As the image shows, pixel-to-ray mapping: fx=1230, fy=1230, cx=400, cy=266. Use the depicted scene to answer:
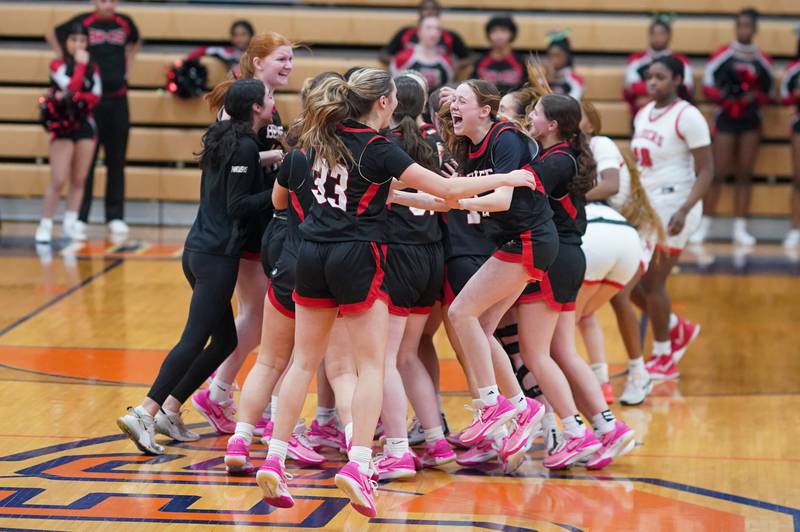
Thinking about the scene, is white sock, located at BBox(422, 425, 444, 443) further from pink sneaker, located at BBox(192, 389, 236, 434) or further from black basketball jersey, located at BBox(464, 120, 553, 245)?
pink sneaker, located at BBox(192, 389, 236, 434)

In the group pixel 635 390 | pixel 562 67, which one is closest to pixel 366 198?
pixel 635 390

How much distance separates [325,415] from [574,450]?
1.12m

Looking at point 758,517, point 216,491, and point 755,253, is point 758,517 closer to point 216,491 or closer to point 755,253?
point 216,491

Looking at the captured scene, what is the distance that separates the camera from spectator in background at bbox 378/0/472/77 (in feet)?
38.1

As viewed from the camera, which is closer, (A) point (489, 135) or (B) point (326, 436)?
(A) point (489, 135)

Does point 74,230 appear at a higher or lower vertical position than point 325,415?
lower

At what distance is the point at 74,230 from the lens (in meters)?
11.2

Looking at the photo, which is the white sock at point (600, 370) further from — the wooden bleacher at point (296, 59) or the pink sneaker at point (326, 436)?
the wooden bleacher at point (296, 59)

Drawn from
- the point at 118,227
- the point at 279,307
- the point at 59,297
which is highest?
the point at 279,307

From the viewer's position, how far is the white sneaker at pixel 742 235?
12.0 metres

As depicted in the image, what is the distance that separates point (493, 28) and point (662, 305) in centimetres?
534

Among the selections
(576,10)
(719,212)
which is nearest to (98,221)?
(576,10)

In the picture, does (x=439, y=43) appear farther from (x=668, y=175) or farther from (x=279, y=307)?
(x=279, y=307)

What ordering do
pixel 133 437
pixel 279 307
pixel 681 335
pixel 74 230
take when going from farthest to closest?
1. pixel 74 230
2. pixel 681 335
3. pixel 133 437
4. pixel 279 307
